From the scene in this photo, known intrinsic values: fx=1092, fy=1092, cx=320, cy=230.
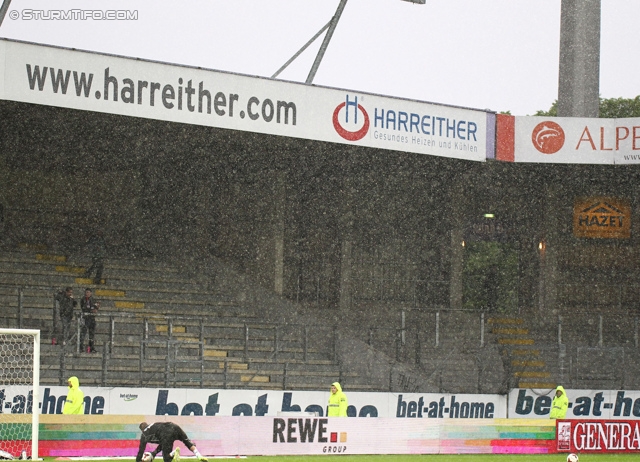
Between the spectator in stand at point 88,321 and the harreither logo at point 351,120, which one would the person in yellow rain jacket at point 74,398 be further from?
the harreither logo at point 351,120

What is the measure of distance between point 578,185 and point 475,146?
813 cm

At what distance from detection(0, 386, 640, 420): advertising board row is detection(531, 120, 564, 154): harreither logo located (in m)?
6.92

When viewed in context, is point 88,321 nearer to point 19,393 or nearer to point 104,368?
point 104,368

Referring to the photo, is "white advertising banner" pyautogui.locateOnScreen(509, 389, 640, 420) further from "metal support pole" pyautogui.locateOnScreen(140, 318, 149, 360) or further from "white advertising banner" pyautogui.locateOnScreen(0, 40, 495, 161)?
"metal support pole" pyautogui.locateOnScreen(140, 318, 149, 360)

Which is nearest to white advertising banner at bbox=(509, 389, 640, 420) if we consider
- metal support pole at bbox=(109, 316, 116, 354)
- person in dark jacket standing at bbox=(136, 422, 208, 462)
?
metal support pole at bbox=(109, 316, 116, 354)

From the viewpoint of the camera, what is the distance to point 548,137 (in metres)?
30.9

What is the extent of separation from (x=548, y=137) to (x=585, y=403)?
766cm

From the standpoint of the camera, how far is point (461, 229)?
36469mm

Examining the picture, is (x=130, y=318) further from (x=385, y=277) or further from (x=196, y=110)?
(x=385, y=277)

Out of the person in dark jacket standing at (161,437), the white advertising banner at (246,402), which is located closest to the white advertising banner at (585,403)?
the white advertising banner at (246,402)

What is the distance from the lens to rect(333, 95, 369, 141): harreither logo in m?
27.6

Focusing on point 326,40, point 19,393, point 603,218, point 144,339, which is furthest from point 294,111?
point 603,218

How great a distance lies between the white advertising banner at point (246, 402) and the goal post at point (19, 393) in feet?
0.11

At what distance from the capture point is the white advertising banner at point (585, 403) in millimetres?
30969
